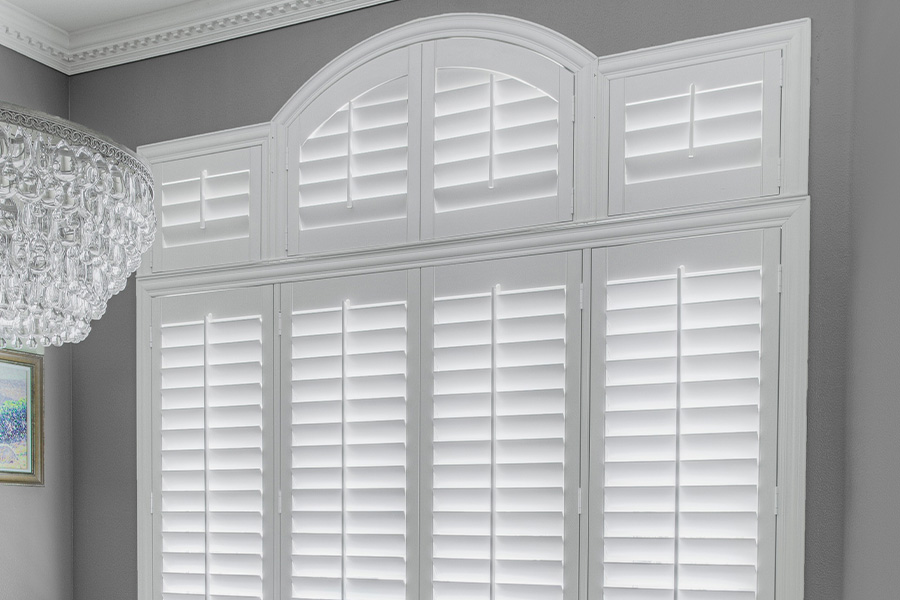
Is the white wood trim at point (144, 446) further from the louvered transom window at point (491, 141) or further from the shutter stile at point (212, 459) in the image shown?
the louvered transom window at point (491, 141)

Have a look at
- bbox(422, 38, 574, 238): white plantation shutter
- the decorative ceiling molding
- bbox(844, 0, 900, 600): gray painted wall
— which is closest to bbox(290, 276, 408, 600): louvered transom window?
bbox(422, 38, 574, 238): white plantation shutter

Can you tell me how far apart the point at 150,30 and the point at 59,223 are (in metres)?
1.68

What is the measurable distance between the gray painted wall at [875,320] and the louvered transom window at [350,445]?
3.91 ft

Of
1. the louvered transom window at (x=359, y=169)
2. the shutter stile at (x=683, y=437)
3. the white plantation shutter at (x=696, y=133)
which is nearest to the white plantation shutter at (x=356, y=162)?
the louvered transom window at (x=359, y=169)

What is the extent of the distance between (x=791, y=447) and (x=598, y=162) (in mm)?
866

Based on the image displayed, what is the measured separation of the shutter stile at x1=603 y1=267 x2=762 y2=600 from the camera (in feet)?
Result: 7.16

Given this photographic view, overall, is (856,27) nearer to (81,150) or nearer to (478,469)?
(478,469)

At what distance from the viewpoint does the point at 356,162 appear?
2.75m

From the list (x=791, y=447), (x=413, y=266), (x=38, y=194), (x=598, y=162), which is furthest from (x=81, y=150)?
(x=791, y=447)

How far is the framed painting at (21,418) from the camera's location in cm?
291

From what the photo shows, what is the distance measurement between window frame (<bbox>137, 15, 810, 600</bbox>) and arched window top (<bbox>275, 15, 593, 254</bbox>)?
0.01m

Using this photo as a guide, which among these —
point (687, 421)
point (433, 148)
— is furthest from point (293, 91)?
point (687, 421)

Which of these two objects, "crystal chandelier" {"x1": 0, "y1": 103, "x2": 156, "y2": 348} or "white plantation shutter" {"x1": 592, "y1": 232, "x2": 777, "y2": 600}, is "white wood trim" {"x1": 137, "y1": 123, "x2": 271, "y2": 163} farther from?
"white plantation shutter" {"x1": 592, "y1": 232, "x2": 777, "y2": 600}

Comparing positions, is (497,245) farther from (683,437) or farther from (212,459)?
(212,459)
